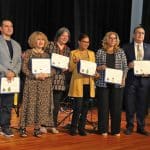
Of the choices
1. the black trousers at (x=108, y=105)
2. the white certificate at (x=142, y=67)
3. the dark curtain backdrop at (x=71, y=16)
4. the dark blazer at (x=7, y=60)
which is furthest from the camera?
the dark curtain backdrop at (x=71, y=16)

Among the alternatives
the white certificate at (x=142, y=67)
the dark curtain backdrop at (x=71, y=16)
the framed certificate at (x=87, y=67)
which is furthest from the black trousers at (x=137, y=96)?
the dark curtain backdrop at (x=71, y=16)

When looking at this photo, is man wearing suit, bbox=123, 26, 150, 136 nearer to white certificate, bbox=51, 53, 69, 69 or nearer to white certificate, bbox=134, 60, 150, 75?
white certificate, bbox=134, 60, 150, 75

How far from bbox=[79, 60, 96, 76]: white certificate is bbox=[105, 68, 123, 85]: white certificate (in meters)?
0.18

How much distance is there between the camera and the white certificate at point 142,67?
5656mm

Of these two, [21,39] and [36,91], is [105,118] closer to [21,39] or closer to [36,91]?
[36,91]

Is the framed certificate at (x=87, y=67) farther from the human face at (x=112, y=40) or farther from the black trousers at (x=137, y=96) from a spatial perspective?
the black trousers at (x=137, y=96)

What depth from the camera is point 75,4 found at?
331 inches

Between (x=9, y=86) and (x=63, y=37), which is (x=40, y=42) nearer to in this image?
(x=63, y=37)

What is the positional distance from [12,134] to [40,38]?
1.30 m

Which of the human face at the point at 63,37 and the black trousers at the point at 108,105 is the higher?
the human face at the point at 63,37

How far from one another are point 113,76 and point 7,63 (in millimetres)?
1395

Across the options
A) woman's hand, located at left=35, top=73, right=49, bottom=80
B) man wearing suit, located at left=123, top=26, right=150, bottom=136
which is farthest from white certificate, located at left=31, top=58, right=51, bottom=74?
man wearing suit, located at left=123, top=26, right=150, bottom=136

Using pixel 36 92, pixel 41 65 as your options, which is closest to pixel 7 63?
pixel 41 65

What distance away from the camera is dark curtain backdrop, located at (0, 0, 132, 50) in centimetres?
776
